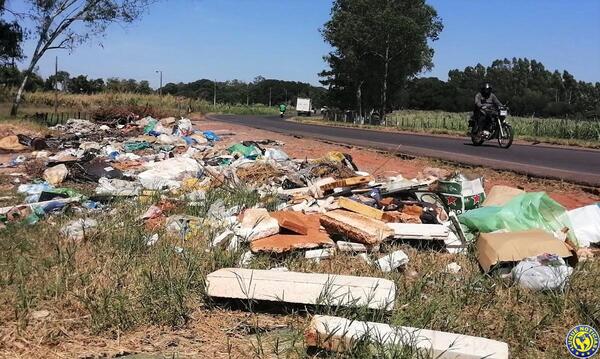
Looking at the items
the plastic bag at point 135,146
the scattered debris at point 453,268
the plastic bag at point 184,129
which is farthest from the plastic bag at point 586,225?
the plastic bag at point 184,129

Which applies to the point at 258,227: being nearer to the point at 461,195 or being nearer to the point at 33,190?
the point at 461,195

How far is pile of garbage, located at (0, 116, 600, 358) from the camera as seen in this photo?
12.3ft

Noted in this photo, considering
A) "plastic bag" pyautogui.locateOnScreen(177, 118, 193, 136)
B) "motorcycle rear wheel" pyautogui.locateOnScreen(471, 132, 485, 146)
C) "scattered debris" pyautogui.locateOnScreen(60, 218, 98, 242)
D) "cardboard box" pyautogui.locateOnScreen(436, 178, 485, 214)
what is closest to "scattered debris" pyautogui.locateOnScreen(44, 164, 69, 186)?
"scattered debris" pyautogui.locateOnScreen(60, 218, 98, 242)

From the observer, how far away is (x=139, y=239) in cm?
463

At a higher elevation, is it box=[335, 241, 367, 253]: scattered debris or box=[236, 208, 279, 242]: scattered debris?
box=[236, 208, 279, 242]: scattered debris

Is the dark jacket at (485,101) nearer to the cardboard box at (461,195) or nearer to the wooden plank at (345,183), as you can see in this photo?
the wooden plank at (345,183)

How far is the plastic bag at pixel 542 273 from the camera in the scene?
362cm

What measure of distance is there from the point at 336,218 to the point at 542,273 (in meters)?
1.84

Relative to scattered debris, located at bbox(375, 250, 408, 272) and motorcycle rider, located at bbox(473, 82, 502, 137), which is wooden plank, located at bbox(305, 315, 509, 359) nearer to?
scattered debris, located at bbox(375, 250, 408, 272)

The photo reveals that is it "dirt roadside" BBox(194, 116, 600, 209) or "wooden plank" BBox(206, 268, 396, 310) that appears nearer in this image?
"wooden plank" BBox(206, 268, 396, 310)

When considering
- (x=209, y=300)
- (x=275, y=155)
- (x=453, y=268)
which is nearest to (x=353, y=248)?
(x=453, y=268)

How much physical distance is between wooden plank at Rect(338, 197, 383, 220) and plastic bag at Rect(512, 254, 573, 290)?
1896 millimetres

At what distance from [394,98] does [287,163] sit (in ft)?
153

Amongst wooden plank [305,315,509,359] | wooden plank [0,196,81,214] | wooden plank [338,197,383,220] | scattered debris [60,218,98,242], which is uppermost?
wooden plank [338,197,383,220]
